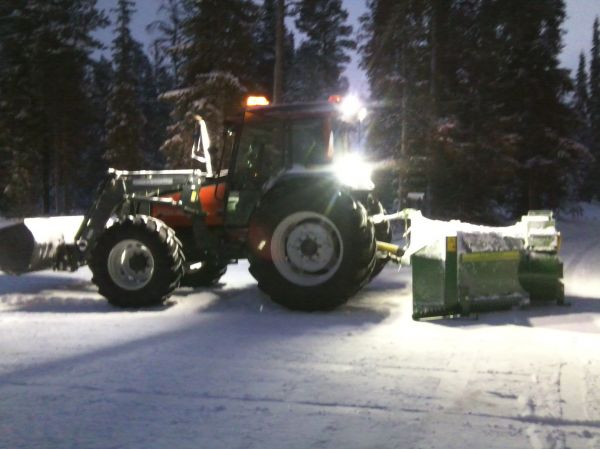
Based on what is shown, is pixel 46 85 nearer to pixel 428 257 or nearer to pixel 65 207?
pixel 65 207

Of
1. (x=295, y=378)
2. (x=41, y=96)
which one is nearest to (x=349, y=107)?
(x=295, y=378)

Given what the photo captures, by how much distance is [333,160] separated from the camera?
811 centimetres

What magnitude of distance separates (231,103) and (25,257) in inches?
640

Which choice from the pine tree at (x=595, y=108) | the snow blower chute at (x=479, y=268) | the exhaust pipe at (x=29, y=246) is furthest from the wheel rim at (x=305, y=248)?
the pine tree at (x=595, y=108)

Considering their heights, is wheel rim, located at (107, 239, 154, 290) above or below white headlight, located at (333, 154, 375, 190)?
below

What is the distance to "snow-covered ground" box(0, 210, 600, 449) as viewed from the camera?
393cm

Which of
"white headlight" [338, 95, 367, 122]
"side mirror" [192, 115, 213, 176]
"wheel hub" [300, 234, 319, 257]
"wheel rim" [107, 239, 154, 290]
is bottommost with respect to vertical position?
"wheel rim" [107, 239, 154, 290]

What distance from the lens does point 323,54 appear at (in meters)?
41.2

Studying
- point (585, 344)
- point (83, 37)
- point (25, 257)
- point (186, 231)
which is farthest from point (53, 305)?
point (83, 37)

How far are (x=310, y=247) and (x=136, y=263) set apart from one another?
231cm

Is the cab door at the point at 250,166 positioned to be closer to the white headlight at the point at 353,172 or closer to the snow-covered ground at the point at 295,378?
the white headlight at the point at 353,172

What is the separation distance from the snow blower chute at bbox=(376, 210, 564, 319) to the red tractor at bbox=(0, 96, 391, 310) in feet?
2.42

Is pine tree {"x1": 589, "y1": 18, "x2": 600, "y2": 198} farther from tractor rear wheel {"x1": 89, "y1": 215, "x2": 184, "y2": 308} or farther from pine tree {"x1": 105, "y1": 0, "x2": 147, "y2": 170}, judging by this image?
tractor rear wheel {"x1": 89, "y1": 215, "x2": 184, "y2": 308}

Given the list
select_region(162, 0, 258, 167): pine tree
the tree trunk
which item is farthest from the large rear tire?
select_region(162, 0, 258, 167): pine tree
